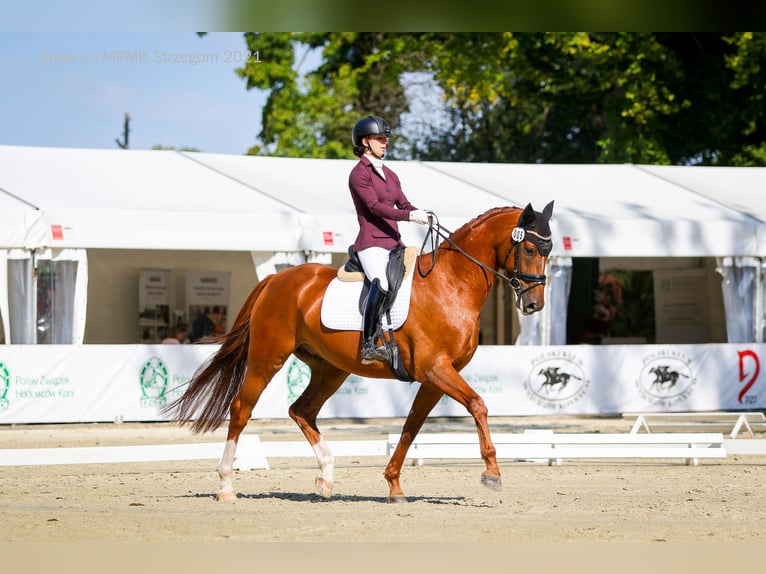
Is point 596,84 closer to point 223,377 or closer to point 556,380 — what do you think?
point 556,380

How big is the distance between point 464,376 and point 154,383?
14.7 feet

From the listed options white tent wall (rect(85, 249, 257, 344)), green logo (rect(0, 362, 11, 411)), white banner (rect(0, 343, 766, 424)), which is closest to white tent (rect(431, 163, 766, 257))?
white banner (rect(0, 343, 766, 424))

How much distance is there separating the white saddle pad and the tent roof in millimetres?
8053

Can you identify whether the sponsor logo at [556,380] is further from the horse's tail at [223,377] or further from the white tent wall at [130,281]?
the horse's tail at [223,377]

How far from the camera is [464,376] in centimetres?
1612

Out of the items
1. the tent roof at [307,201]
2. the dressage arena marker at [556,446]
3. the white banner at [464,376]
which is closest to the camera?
the dressage arena marker at [556,446]

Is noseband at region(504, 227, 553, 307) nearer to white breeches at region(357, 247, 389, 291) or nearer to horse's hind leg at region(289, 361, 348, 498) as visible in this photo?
white breeches at region(357, 247, 389, 291)

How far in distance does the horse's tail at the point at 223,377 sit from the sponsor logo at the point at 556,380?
848cm

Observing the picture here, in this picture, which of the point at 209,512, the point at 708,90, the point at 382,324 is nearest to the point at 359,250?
the point at 382,324

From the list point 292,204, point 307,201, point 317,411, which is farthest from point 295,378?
point 317,411

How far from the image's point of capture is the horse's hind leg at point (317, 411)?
819cm

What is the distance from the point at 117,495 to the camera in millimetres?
8484

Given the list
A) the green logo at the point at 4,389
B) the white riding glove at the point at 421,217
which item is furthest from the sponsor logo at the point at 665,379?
the white riding glove at the point at 421,217

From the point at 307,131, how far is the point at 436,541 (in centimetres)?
3158
